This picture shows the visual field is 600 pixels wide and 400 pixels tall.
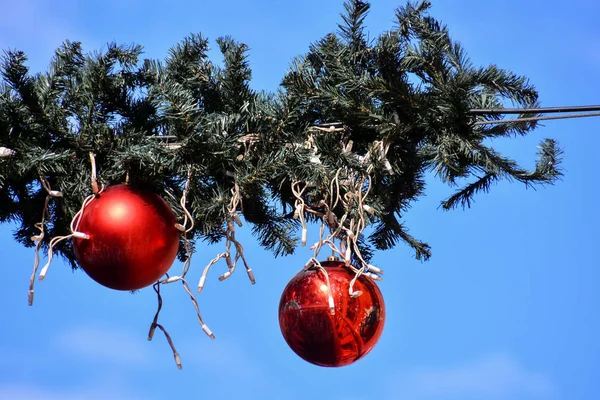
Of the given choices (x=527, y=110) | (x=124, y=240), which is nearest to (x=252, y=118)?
(x=124, y=240)

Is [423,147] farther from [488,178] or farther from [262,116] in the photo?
[262,116]

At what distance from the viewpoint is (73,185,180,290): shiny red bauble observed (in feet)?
6.03

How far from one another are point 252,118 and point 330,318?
0.46 meters

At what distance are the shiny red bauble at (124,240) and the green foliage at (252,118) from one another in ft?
0.35

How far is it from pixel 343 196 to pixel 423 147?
0.71 ft

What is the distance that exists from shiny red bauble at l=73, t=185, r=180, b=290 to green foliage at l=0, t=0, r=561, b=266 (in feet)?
0.35

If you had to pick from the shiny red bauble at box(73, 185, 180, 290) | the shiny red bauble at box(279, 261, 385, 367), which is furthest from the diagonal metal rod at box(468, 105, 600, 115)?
the shiny red bauble at box(73, 185, 180, 290)

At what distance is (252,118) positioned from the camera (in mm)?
2010

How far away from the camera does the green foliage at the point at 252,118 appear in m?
1.96

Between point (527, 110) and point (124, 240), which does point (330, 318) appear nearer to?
point (124, 240)

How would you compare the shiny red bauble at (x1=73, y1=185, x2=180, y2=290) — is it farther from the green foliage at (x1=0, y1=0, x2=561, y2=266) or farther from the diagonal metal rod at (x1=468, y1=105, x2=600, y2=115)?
the diagonal metal rod at (x1=468, y1=105, x2=600, y2=115)

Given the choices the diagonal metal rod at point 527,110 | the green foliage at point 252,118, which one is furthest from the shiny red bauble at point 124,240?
the diagonal metal rod at point 527,110

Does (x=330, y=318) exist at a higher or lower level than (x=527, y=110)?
lower

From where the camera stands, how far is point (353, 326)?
187cm
